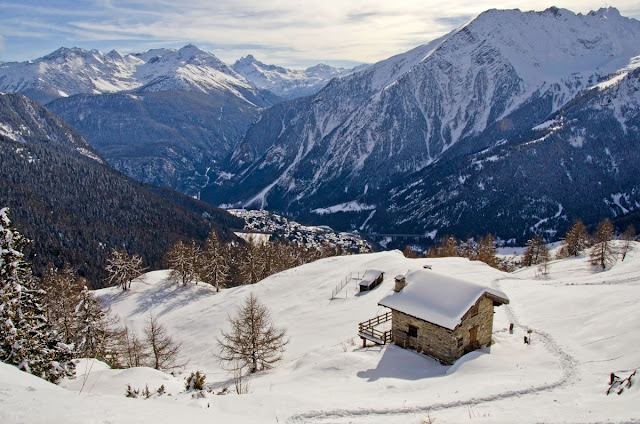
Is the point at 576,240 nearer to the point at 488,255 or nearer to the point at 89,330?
the point at 488,255

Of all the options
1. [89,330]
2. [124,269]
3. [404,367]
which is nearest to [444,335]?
[404,367]

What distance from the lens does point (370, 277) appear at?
200ft

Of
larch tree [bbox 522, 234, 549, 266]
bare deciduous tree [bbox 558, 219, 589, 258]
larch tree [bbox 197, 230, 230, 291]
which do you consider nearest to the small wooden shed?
larch tree [bbox 197, 230, 230, 291]

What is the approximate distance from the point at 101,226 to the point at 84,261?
99.2ft

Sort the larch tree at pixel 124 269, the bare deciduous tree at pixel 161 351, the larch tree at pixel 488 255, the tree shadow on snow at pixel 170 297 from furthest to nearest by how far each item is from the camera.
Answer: the larch tree at pixel 488 255 < the larch tree at pixel 124 269 < the tree shadow on snow at pixel 170 297 < the bare deciduous tree at pixel 161 351

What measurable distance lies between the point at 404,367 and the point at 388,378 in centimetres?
368

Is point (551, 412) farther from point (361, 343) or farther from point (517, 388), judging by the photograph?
point (361, 343)

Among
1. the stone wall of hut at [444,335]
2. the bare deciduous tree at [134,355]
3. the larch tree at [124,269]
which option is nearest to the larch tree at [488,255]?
the stone wall of hut at [444,335]

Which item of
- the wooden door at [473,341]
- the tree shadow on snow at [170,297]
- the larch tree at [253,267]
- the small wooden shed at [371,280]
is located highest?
the larch tree at [253,267]

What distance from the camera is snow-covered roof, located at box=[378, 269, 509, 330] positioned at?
3186 cm

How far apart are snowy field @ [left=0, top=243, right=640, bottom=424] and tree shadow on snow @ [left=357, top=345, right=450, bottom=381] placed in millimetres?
96

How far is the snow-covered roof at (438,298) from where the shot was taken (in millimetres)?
31859

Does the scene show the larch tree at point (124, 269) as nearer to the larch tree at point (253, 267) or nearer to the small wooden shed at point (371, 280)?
the larch tree at point (253, 267)

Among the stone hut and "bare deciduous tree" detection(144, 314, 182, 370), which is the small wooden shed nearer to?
the stone hut
